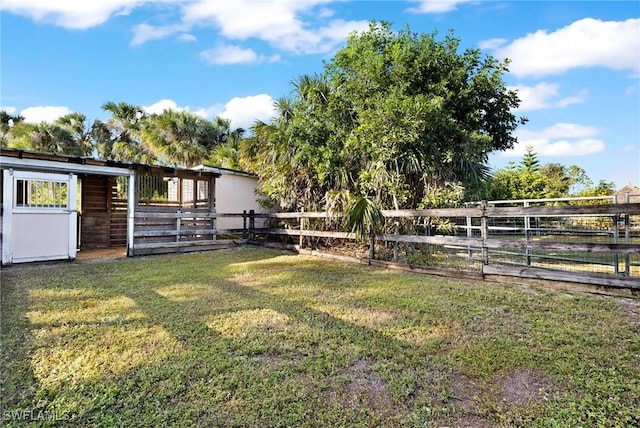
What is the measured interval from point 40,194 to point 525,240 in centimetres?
873

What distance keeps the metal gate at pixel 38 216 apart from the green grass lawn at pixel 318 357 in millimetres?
2525

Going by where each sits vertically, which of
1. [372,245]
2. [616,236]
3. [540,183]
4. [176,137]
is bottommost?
[372,245]

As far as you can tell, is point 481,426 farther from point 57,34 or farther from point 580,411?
point 57,34

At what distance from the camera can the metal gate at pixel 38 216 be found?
590cm

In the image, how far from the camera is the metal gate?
5.90m

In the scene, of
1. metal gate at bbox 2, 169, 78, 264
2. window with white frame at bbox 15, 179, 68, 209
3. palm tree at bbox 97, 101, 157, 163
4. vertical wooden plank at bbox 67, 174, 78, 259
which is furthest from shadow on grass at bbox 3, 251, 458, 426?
palm tree at bbox 97, 101, 157, 163

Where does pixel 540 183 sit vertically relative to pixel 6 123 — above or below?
below

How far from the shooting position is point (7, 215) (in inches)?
231

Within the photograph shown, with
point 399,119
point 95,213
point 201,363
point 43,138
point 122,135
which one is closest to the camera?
point 201,363

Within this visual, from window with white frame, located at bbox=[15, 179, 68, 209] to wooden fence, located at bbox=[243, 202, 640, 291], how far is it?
15.1ft

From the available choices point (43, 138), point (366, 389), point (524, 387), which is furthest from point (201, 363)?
point (43, 138)

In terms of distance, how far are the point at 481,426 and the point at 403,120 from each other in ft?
16.9

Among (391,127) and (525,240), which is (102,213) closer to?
(391,127)

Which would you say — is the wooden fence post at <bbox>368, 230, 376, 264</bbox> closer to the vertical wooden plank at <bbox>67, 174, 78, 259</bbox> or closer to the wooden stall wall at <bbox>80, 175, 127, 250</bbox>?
the vertical wooden plank at <bbox>67, 174, 78, 259</bbox>
